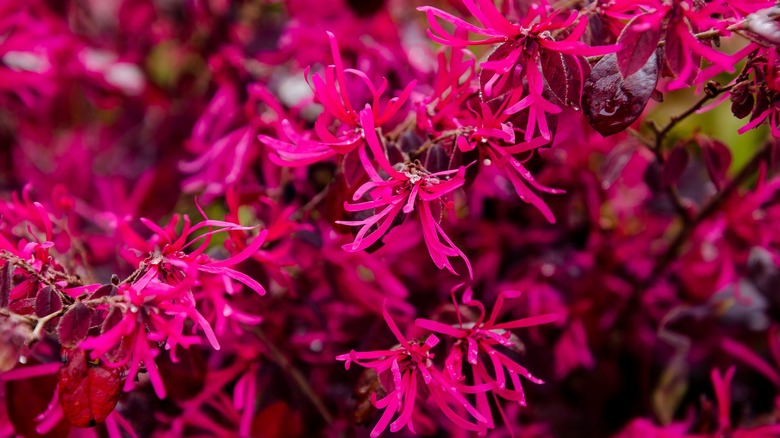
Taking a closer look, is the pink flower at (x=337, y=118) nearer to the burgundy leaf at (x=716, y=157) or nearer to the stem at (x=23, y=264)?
the stem at (x=23, y=264)

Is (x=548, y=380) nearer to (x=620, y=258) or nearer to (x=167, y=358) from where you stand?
(x=620, y=258)

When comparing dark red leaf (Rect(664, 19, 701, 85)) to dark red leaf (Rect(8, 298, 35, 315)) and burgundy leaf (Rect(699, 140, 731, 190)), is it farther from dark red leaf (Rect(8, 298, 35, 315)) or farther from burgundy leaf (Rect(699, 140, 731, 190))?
dark red leaf (Rect(8, 298, 35, 315))

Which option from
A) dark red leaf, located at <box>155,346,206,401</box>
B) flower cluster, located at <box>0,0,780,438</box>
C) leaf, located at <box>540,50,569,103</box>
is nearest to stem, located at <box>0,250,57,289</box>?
flower cluster, located at <box>0,0,780,438</box>

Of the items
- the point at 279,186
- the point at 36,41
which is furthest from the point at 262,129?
the point at 36,41

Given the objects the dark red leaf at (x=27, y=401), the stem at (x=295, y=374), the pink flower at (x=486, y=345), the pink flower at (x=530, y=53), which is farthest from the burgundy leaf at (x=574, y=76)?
the dark red leaf at (x=27, y=401)

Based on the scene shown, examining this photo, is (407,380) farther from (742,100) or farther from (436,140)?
(742,100)

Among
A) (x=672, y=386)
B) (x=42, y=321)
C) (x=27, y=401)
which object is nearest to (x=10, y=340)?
(x=42, y=321)
